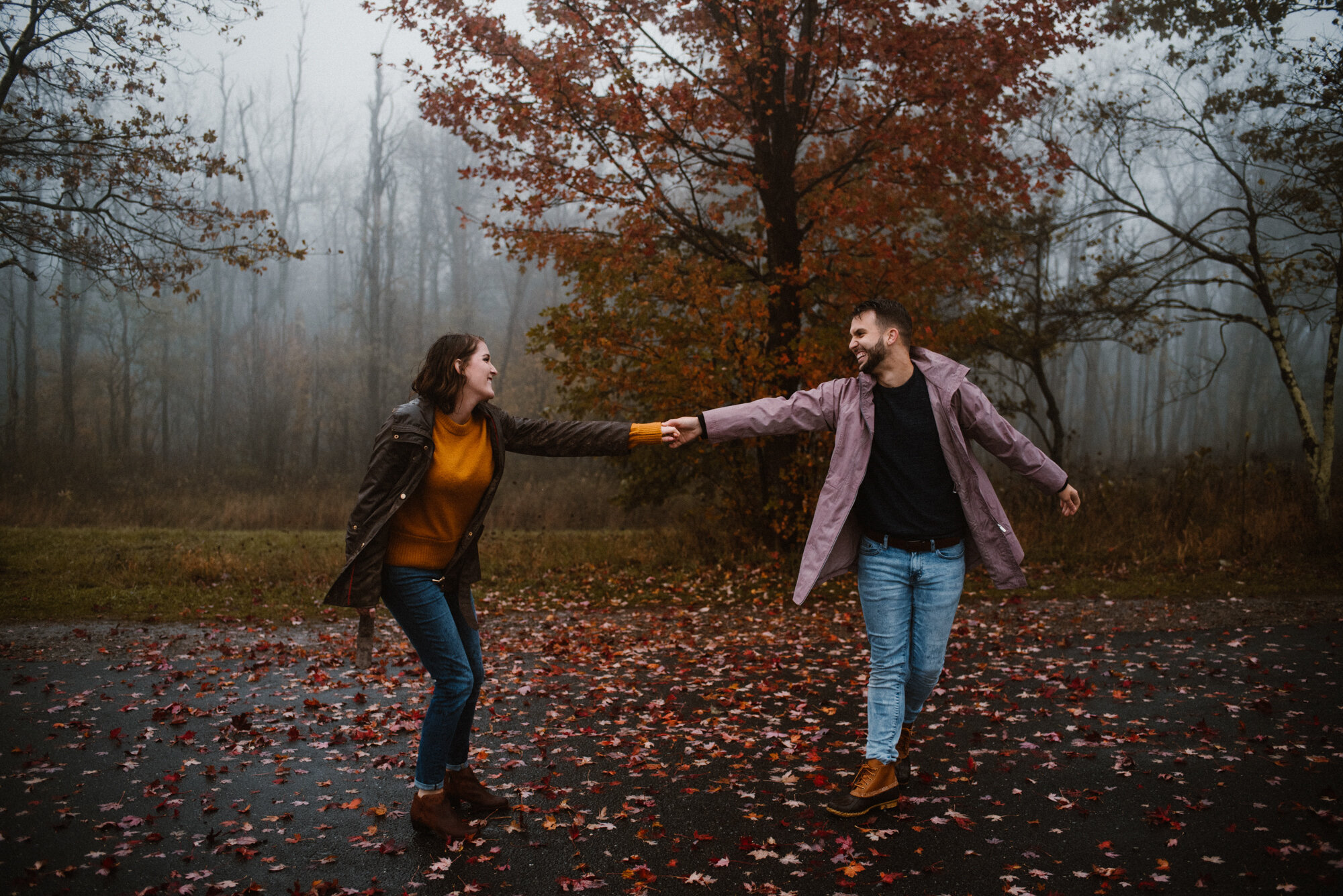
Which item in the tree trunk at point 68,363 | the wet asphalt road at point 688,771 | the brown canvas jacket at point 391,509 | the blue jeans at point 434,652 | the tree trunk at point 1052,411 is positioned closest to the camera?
the wet asphalt road at point 688,771

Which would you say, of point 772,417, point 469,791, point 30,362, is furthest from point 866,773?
point 30,362

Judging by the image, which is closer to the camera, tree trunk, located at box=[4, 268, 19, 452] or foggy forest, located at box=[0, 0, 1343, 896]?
foggy forest, located at box=[0, 0, 1343, 896]

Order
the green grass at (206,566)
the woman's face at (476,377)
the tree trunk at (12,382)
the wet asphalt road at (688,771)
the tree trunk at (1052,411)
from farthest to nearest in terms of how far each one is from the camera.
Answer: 1. the tree trunk at (12,382)
2. the tree trunk at (1052,411)
3. the green grass at (206,566)
4. the woman's face at (476,377)
5. the wet asphalt road at (688,771)

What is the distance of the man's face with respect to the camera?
4.40m

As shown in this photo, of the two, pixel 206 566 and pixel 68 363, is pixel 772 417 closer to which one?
pixel 206 566

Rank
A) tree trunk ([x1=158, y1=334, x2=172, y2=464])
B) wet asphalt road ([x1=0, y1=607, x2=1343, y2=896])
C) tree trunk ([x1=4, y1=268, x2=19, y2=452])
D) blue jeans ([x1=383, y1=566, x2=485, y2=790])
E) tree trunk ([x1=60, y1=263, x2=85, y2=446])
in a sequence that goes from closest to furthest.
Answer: wet asphalt road ([x1=0, y1=607, x2=1343, y2=896]) → blue jeans ([x1=383, y1=566, x2=485, y2=790]) → tree trunk ([x1=4, y1=268, x2=19, y2=452]) → tree trunk ([x1=60, y1=263, x2=85, y2=446]) → tree trunk ([x1=158, y1=334, x2=172, y2=464])

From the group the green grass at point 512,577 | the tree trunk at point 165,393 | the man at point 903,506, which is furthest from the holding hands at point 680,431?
the tree trunk at point 165,393

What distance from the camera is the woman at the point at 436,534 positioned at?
3.90 meters

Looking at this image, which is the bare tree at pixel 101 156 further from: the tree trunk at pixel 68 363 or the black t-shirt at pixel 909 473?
the tree trunk at pixel 68 363

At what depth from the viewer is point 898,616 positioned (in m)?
4.41

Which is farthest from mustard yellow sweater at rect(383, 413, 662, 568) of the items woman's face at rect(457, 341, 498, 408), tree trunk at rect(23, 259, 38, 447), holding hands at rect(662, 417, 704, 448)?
tree trunk at rect(23, 259, 38, 447)

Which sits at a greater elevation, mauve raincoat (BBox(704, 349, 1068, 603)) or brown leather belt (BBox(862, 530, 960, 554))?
mauve raincoat (BBox(704, 349, 1068, 603))

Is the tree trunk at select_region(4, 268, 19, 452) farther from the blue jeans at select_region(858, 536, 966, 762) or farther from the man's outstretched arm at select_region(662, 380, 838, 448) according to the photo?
the blue jeans at select_region(858, 536, 966, 762)

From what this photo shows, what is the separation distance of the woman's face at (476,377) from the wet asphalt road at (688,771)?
6.64 feet
